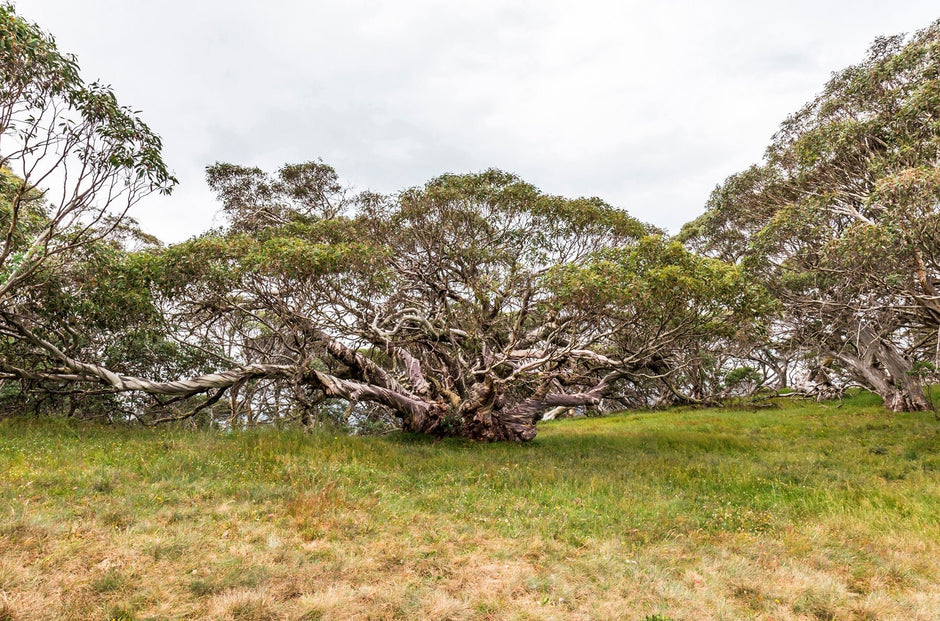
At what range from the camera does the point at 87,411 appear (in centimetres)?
1475

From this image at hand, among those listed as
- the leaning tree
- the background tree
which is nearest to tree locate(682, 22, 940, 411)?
the leaning tree

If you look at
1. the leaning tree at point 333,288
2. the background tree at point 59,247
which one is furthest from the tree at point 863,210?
the background tree at point 59,247

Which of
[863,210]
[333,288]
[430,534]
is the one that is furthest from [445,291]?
[863,210]

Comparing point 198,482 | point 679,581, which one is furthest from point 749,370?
point 198,482

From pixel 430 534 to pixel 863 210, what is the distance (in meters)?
15.9

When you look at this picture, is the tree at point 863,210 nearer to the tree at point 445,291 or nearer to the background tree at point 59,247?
the tree at point 445,291

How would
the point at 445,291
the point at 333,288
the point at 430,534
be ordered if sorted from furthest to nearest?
the point at 445,291, the point at 333,288, the point at 430,534

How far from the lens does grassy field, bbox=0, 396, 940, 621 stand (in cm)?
439

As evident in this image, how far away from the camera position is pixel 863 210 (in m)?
13.5

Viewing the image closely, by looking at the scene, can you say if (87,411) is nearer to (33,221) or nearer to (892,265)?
(33,221)

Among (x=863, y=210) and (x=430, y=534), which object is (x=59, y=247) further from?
(x=863, y=210)

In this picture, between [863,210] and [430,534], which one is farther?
[863,210]

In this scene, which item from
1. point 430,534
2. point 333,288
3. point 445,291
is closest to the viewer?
point 430,534

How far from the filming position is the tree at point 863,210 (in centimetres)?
1135
